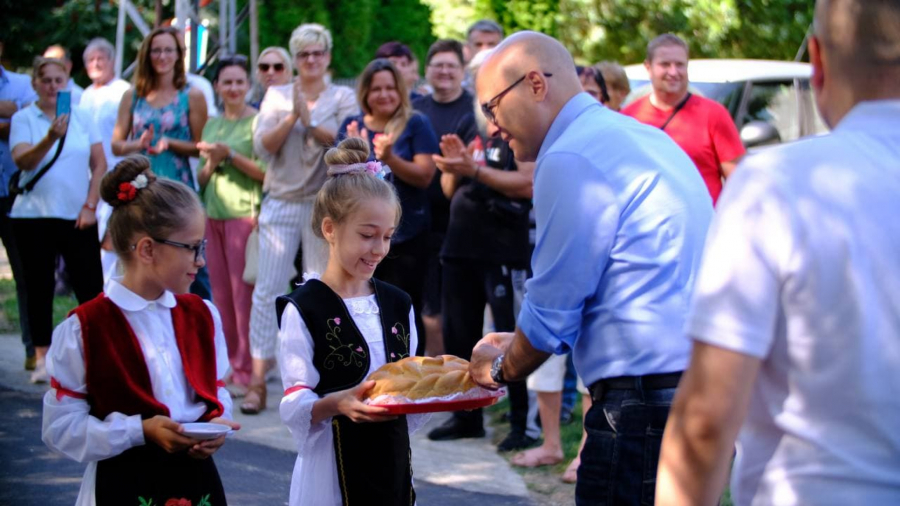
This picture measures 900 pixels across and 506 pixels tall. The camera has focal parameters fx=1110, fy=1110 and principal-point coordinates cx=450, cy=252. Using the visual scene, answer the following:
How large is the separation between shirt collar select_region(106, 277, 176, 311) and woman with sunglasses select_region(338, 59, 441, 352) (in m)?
3.44

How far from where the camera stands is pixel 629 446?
10.3 ft

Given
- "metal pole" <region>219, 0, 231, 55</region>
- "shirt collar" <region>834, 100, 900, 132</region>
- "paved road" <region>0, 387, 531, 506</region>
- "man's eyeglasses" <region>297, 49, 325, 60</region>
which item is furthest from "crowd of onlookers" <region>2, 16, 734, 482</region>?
"shirt collar" <region>834, 100, 900, 132</region>

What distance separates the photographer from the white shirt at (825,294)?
71.0 inches

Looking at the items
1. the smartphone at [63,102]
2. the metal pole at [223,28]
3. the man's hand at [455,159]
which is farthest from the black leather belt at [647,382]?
the metal pole at [223,28]

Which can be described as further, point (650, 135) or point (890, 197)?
point (650, 135)

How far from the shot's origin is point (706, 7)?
19109mm

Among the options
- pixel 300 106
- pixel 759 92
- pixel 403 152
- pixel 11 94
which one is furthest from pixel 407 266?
pixel 759 92

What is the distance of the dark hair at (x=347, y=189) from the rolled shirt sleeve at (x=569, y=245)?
100 cm

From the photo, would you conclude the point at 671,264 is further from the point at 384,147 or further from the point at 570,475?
the point at 384,147

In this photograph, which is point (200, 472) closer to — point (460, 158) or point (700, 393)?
point (700, 393)

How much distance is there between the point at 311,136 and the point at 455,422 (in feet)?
7.27

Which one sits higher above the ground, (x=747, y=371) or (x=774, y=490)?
(x=747, y=371)

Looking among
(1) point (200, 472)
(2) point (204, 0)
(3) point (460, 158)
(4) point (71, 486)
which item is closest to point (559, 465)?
(3) point (460, 158)

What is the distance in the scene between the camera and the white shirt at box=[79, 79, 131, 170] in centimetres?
917
